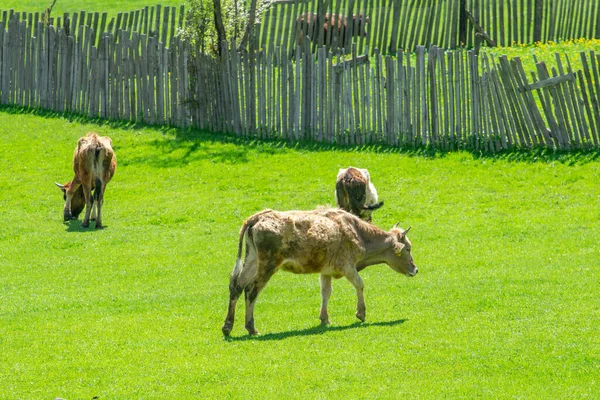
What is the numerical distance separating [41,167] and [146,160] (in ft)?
8.77

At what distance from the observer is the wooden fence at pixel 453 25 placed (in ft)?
114

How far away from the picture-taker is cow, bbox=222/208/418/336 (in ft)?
48.6

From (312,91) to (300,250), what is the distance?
13.3 m

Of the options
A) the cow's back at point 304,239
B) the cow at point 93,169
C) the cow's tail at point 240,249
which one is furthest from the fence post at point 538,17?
the cow's tail at point 240,249

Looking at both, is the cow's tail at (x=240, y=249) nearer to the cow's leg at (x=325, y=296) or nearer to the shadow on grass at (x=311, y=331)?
the shadow on grass at (x=311, y=331)

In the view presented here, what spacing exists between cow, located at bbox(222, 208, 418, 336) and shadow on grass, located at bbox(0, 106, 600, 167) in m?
10.2

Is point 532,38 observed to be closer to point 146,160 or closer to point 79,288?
point 146,160

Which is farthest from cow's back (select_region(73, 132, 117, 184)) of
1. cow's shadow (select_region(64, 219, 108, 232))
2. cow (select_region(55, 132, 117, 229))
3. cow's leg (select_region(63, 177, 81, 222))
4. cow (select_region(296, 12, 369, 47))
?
cow (select_region(296, 12, 369, 47))

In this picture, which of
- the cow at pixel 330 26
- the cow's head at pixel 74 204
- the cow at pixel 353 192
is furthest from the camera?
the cow at pixel 330 26

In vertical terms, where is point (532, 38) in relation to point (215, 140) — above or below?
above

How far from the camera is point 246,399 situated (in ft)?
40.4

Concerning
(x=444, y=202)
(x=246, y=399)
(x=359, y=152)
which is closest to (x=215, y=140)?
(x=359, y=152)

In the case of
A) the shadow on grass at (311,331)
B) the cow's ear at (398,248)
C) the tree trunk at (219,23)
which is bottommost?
the shadow on grass at (311,331)

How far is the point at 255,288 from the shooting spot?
14.9m
